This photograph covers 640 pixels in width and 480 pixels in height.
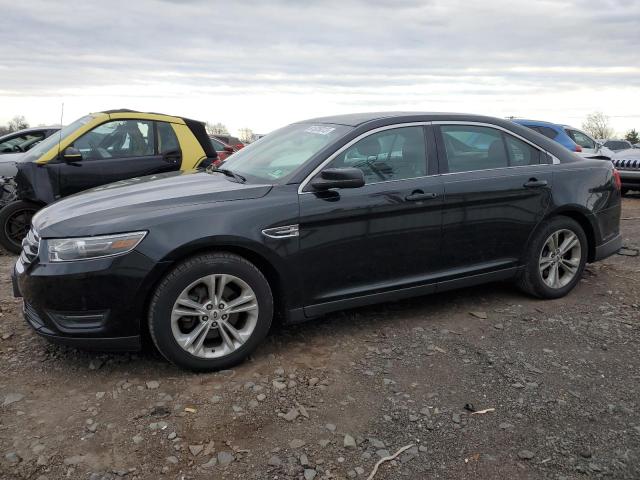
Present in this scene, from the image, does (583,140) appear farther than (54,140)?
Yes

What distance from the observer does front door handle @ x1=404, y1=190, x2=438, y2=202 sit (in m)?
4.01

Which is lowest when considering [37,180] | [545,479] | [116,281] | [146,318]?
[545,479]

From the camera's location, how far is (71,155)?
Answer: 6523 mm

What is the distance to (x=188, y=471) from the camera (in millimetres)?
2580

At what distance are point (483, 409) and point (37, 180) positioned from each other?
5.63m

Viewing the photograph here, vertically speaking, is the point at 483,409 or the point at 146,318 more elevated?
the point at 146,318

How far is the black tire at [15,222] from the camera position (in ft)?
21.8

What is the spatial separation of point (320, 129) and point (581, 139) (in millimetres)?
11444

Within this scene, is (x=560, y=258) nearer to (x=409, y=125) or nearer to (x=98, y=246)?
(x=409, y=125)

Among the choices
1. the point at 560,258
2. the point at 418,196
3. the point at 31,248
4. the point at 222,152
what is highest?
the point at 222,152

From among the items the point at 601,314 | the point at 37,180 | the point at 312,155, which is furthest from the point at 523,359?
the point at 37,180

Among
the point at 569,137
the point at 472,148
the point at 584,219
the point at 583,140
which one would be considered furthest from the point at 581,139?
the point at 472,148

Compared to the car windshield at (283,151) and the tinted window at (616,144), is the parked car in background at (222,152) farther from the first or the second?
the tinted window at (616,144)

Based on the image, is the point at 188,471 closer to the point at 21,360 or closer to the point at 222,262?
the point at 222,262
